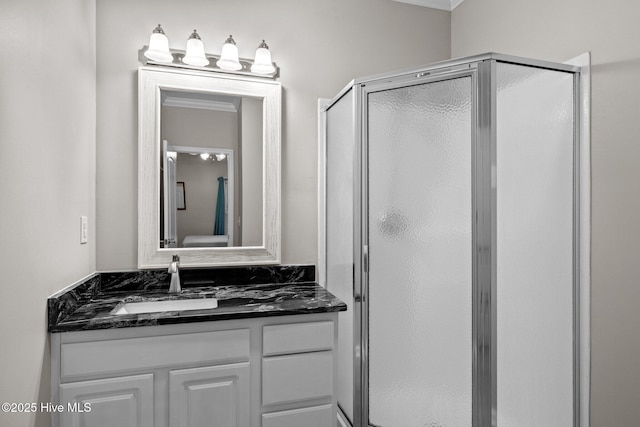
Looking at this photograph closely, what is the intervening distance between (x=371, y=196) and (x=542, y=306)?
890 mm

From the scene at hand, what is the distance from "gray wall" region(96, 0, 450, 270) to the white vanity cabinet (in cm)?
63

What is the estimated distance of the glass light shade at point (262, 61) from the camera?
2066 millimetres

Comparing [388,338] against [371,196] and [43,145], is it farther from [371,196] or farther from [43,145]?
[43,145]

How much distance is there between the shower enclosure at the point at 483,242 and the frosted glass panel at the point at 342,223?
0.20 meters

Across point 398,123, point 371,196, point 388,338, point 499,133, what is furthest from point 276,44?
point 388,338

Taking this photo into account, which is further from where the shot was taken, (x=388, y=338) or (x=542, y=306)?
(x=388, y=338)

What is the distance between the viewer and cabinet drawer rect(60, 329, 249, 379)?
54.4 inches

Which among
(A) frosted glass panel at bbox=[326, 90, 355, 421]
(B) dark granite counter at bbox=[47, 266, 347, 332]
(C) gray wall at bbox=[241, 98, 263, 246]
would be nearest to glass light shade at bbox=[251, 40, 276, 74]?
(C) gray wall at bbox=[241, 98, 263, 246]

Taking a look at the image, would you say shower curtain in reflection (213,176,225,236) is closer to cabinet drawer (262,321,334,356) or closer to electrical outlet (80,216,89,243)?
electrical outlet (80,216,89,243)

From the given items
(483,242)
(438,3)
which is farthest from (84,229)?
(438,3)

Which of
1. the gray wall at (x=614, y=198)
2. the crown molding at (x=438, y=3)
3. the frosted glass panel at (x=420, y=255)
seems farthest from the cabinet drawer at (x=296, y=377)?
the crown molding at (x=438, y=3)

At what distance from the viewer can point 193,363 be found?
1.49 meters

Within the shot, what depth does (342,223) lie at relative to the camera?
2027 mm

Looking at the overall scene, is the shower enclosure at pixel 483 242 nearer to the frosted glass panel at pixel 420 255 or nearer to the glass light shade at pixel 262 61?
the frosted glass panel at pixel 420 255
